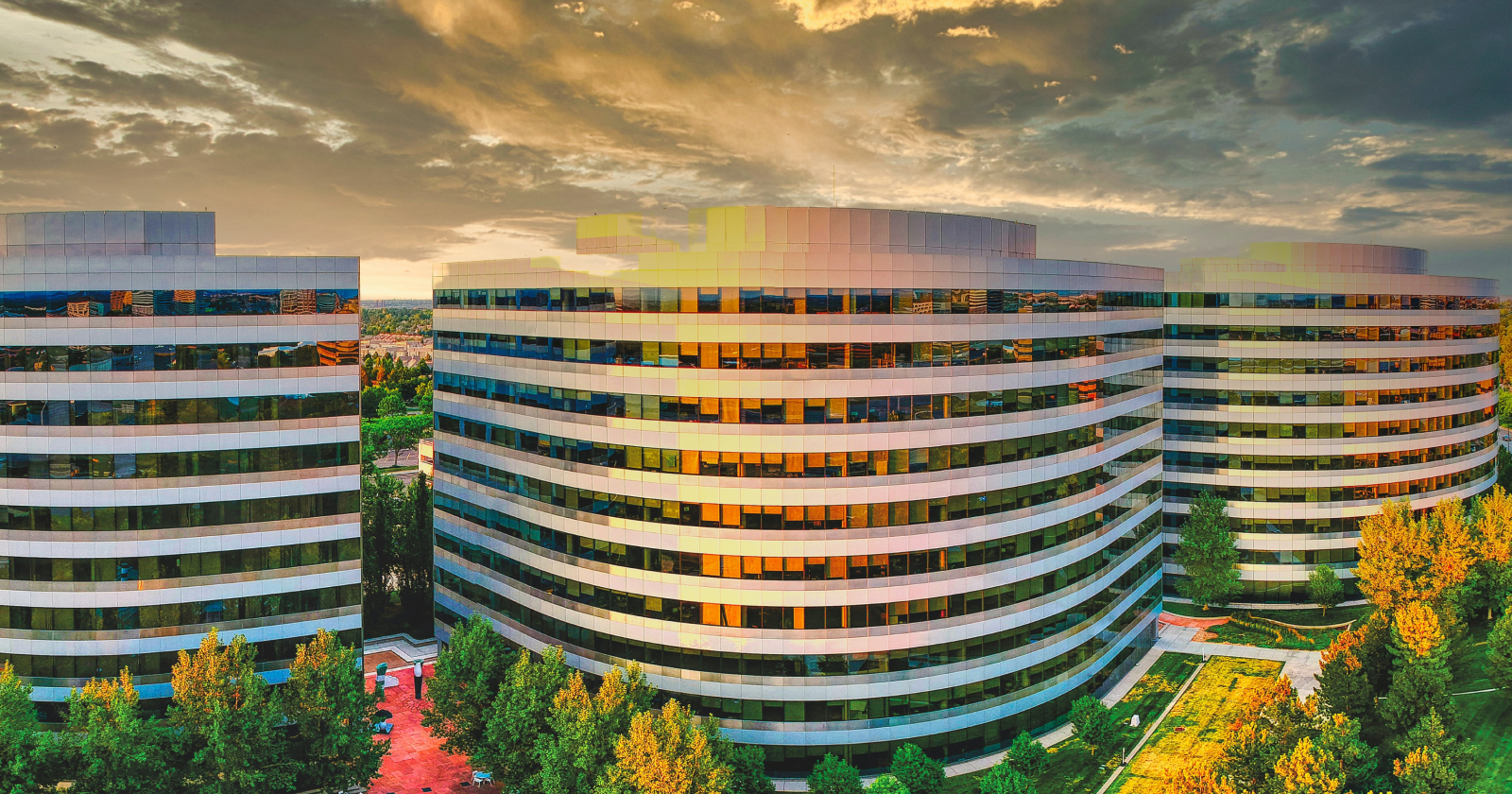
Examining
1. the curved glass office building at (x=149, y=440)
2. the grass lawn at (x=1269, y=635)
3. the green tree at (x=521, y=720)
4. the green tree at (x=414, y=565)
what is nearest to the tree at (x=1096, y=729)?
the grass lawn at (x=1269, y=635)

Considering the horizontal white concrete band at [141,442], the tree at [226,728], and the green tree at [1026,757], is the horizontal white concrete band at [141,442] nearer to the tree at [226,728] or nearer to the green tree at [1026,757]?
the tree at [226,728]

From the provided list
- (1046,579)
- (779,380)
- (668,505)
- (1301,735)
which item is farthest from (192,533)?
(1301,735)

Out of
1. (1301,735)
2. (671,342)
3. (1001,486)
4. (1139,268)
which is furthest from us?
(1139,268)

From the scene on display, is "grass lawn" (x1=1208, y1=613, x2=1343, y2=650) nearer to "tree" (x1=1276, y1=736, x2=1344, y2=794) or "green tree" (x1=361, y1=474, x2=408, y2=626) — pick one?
"tree" (x1=1276, y1=736, x2=1344, y2=794)

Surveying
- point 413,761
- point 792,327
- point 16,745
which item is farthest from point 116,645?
point 792,327

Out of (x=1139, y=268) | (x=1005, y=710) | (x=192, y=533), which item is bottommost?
(x=1005, y=710)

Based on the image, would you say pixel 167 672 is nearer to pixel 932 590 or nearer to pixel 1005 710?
pixel 932 590

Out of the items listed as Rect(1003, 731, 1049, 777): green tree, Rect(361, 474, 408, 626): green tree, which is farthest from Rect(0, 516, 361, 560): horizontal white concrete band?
Rect(1003, 731, 1049, 777): green tree
